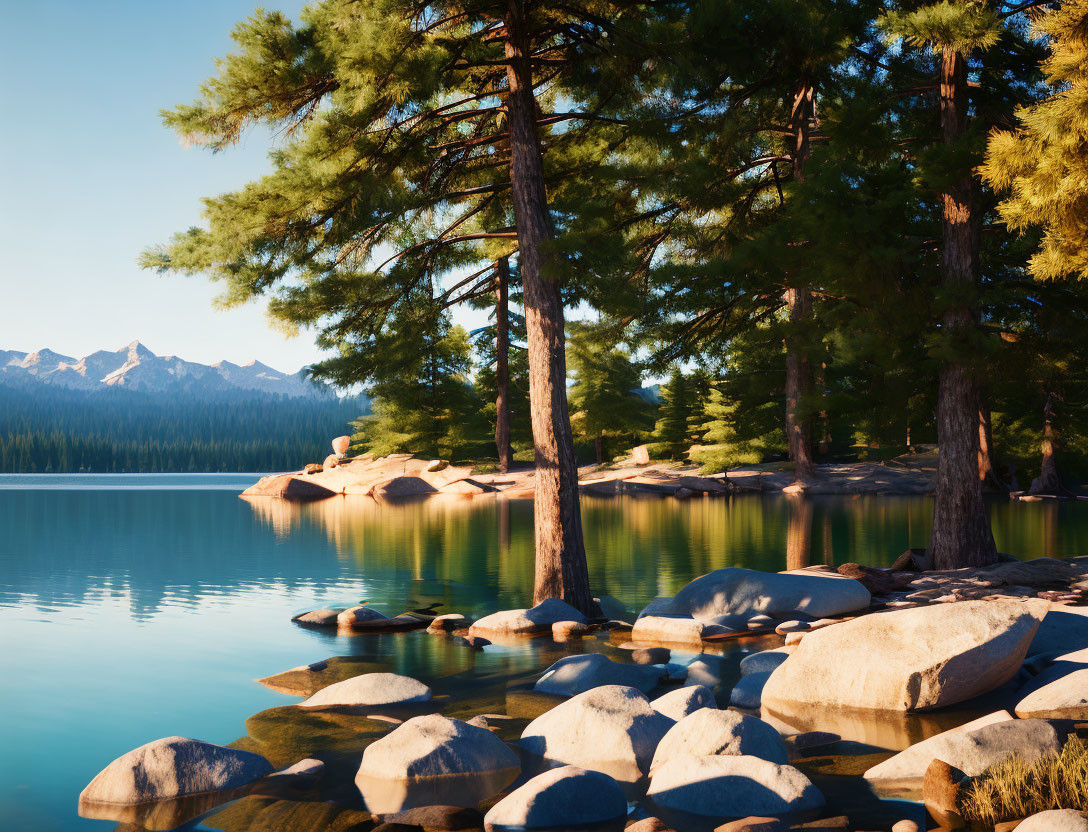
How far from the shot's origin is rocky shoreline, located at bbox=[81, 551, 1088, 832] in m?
4.14

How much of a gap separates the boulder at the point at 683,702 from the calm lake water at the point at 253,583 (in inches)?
74.9

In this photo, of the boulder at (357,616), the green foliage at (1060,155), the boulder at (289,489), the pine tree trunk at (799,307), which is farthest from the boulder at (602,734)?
the boulder at (289,489)

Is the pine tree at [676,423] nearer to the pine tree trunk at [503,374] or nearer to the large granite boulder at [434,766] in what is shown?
the pine tree trunk at [503,374]

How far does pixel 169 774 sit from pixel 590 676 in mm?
3171

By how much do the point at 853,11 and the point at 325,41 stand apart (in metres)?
7.33

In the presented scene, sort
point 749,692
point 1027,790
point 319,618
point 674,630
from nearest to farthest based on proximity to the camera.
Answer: point 1027,790
point 749,692
point 674,630
point 319,618

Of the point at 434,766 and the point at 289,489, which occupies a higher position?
the point at 434,766

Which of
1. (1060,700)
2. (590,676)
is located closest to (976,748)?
(1060,700)

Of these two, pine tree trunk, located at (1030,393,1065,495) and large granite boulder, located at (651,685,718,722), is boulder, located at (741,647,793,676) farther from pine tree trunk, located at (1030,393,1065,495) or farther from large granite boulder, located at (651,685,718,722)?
pine tree trunk, located at (1030,393,1065,495)

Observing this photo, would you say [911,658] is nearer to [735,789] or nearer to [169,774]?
[735,789]

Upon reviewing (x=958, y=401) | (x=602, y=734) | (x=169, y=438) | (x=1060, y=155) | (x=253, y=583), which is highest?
(x=1060, y=155)

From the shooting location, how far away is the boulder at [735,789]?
4.12 m

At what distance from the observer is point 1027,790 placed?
3.86 metres

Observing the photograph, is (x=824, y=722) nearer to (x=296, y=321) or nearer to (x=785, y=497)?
(x=296, y=321)
